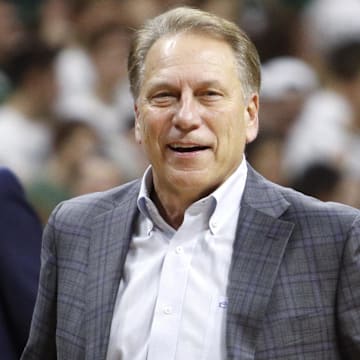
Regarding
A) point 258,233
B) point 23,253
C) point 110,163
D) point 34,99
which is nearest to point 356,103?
point 110,163

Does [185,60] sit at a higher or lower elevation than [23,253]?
higher

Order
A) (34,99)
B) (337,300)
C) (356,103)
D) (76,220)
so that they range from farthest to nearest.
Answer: (34,99)
(356,103)
(76,220)
(337,300)

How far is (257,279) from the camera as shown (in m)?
1.76

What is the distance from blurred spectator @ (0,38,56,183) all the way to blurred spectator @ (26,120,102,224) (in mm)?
41

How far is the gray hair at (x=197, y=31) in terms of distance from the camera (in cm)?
187

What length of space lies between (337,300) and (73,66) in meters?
3.16

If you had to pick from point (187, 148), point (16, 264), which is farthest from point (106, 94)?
point (187, 148)

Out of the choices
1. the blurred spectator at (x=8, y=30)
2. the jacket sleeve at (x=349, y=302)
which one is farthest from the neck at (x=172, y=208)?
the blurred spectator at (x=8, y=30)

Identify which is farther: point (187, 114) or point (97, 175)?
point (97, 175)

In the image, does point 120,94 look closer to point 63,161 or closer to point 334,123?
point 63,161

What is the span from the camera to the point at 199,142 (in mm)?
1802

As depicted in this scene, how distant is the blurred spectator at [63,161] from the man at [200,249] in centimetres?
261

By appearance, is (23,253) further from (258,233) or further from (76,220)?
(258,233)

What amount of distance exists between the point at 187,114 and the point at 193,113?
0.01 meters
